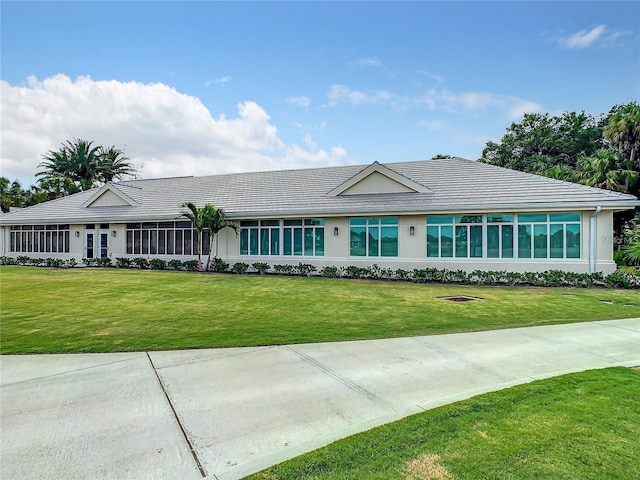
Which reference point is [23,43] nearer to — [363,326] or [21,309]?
[21,309]

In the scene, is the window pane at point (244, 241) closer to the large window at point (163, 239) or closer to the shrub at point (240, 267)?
the shrub at point (240, 267)

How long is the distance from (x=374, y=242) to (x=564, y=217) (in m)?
7.91

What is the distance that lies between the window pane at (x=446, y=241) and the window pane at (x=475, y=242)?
838 millimetres

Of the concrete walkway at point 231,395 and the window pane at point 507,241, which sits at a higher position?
the window pane at point 507,241

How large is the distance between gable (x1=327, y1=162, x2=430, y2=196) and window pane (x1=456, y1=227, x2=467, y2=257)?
2588mm

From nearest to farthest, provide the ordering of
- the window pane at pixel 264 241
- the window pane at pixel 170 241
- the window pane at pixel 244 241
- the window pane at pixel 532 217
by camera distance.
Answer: the window pane at pixel 532 217 → the window pane at pixel 264 241 → the window pane at pixel 244 241 → the window pane at pixel 170 241

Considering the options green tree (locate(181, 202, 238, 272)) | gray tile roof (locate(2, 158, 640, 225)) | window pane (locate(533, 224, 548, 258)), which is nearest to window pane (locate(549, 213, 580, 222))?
window pane (locate(533, 224, 548, 258))

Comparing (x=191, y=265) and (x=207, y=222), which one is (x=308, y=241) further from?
(x=191, y=265)

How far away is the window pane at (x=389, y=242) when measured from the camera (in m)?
17.3

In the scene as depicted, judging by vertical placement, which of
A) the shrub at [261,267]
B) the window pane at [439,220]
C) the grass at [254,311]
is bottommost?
the grass at [254,311]

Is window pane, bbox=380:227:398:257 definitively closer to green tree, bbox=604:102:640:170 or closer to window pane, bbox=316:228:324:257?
window pane, bbox=316:228:324:257

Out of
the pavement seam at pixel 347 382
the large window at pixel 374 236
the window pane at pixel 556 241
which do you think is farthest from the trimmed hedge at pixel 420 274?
the pavement seam at pixel 347 382

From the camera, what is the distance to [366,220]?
17.8 m

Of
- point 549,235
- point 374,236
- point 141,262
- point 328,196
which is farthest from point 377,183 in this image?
point 141,262
